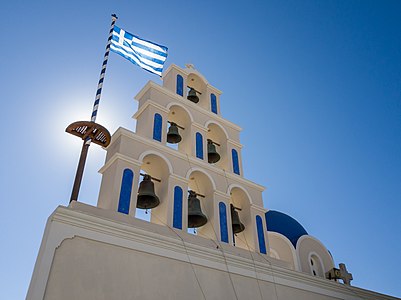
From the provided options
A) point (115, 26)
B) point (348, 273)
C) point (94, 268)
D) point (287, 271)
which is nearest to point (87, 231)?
point (94, 268)

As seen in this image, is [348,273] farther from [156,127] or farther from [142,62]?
[142,62]

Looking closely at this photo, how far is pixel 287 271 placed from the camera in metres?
7.11

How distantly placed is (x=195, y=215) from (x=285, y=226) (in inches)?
138

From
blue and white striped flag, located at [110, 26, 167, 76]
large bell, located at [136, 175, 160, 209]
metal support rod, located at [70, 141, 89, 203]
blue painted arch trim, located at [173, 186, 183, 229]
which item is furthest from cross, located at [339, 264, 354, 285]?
metal support rod, located at [70, 141, 89, 203]

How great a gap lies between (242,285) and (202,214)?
1425 mm

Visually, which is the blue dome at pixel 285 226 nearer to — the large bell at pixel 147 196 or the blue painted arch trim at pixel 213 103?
the blue painted arch trim at pixel 213 103

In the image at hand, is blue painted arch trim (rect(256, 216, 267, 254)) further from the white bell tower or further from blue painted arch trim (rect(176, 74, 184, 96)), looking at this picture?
blue painted arch trim (rect(176, 74, 184, 96))

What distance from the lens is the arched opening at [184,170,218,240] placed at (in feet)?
23.8

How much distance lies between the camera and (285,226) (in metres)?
9.73

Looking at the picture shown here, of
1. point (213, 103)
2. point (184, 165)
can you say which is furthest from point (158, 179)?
point (213, 103)

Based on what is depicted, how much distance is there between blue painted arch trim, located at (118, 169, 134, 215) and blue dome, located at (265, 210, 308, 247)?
4.52 m

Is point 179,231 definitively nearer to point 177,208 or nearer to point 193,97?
point 177,208

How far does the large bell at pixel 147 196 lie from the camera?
670cm

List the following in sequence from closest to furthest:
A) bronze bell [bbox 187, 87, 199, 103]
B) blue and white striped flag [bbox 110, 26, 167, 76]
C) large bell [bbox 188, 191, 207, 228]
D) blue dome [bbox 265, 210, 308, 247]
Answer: large bell [bbox 188, 191, 207, 228] < blue and white striped flag [bbox 110, 26, 167, 76] < blue dome [bbox 265, 210, 308, 247] < bronze bell [bbox 187, 87, 199, 103]
